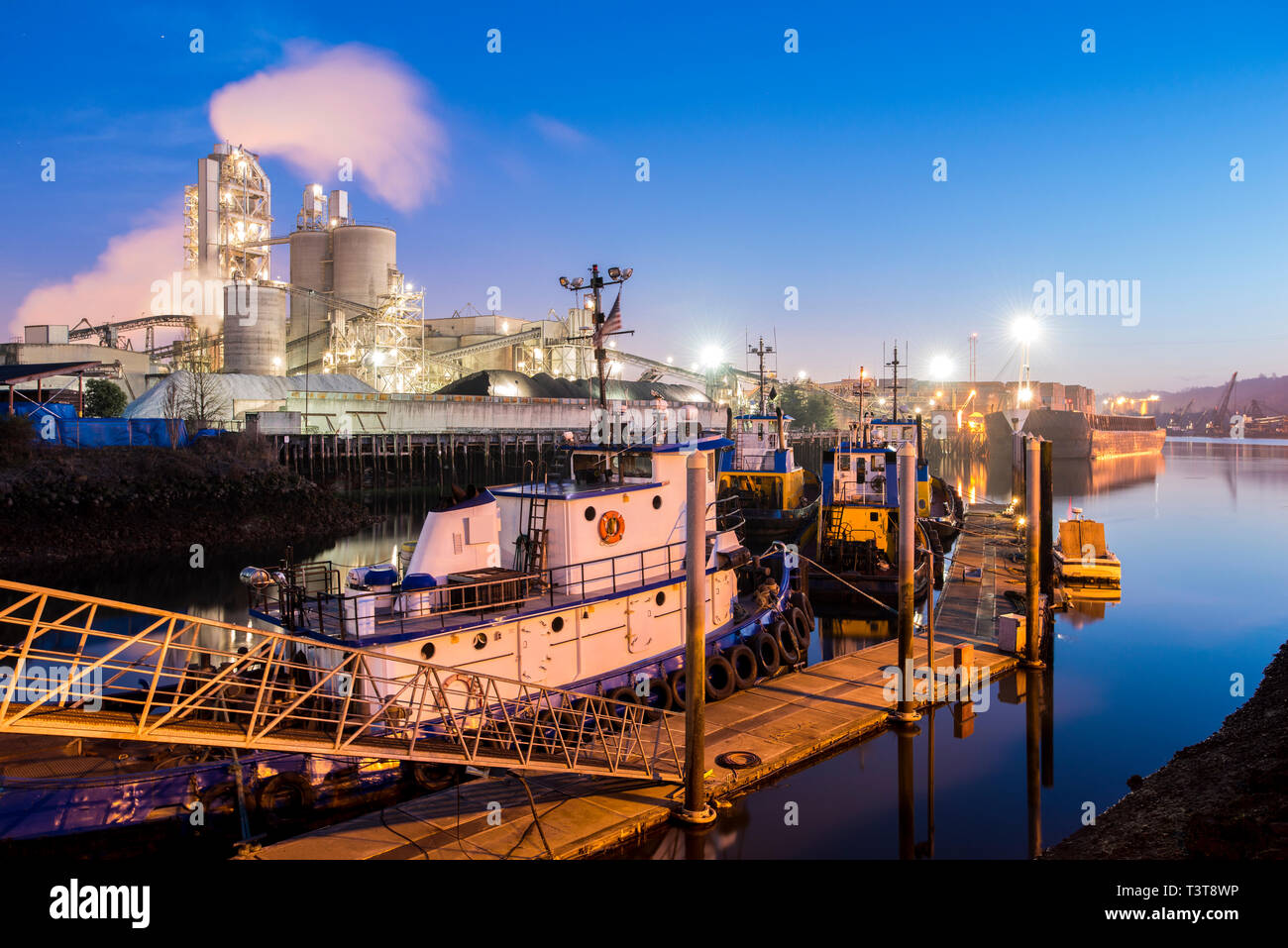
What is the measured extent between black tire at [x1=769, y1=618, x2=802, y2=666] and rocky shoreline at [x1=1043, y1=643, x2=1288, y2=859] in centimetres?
689

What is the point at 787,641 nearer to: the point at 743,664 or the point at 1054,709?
the point at 743,664

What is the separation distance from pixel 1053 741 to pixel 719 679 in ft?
22.5

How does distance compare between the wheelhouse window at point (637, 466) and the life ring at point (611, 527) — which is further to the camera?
the wheelhouse window at point (637, 466)

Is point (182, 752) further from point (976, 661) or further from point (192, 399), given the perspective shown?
point (192, 399)

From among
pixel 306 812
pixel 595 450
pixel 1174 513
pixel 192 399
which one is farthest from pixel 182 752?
pixel 1174 513

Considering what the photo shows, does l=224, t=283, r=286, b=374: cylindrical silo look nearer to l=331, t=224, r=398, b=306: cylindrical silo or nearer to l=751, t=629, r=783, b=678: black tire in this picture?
l=331, t=224, r=398, b=306: cylindrical silo

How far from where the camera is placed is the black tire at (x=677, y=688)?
14472 mm

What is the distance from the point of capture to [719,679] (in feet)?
50.9

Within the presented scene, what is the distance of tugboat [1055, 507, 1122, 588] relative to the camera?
91.5 ft

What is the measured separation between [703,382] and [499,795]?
325ft

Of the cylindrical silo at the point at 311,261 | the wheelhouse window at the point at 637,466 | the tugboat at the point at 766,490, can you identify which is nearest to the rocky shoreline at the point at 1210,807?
the wheelhouse window at the point at 637,466

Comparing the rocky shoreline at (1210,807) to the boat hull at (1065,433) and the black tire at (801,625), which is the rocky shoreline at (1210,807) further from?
the boat hull at (1065,433)

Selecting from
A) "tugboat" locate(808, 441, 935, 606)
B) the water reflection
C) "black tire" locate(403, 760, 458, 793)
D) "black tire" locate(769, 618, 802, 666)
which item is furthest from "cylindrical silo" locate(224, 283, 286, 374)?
"black tire" locate(403, 760, 458, 793)

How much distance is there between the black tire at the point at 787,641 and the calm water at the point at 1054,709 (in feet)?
12.0
